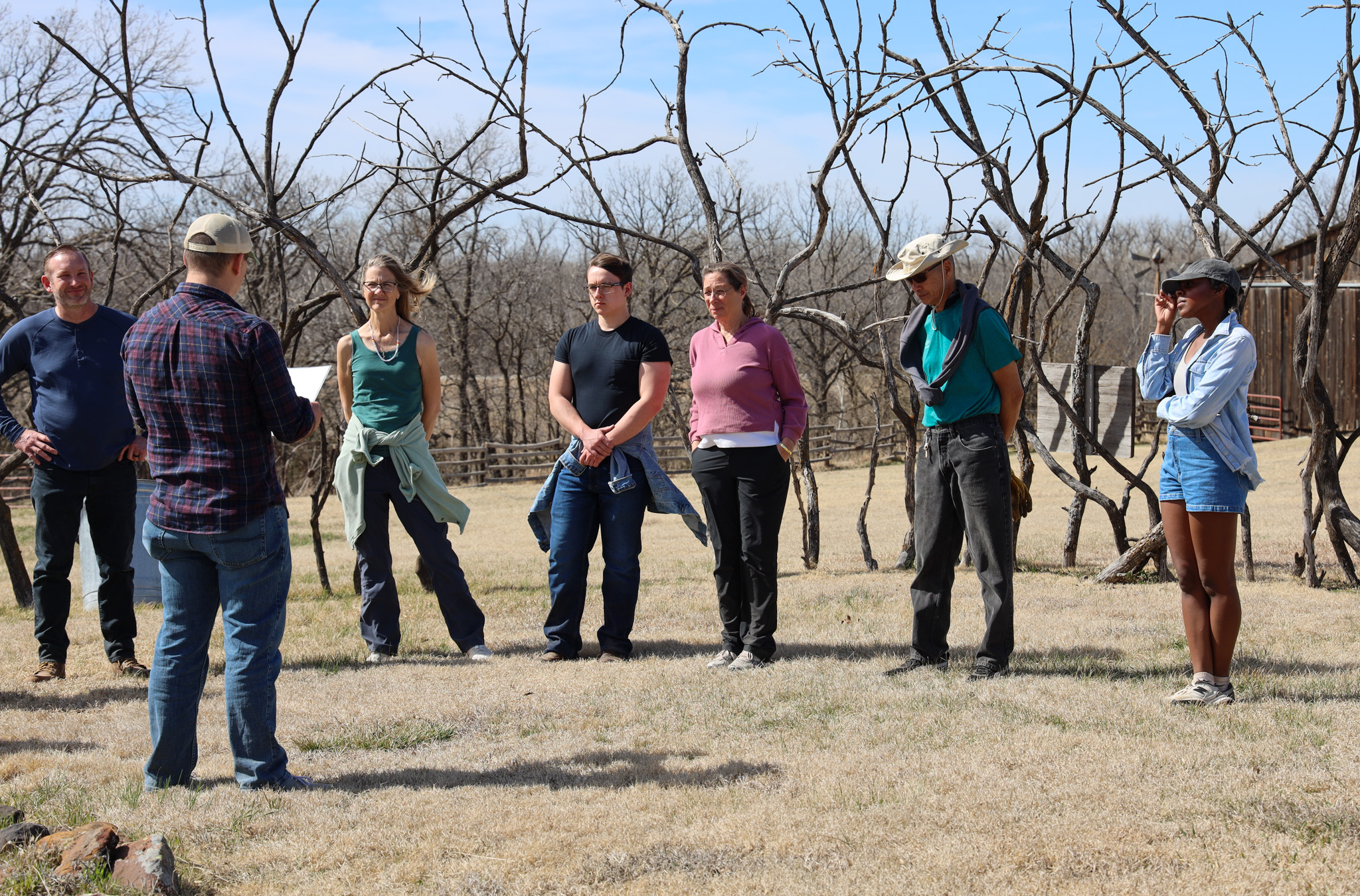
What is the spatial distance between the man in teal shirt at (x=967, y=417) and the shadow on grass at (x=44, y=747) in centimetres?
313

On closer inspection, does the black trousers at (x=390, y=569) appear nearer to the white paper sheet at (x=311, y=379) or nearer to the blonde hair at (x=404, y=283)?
the white paper sheet at (x=311, y=379)

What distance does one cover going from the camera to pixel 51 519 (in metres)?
5.25

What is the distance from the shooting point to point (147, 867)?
263cm

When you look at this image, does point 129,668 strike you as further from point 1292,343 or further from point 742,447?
point 1292,343

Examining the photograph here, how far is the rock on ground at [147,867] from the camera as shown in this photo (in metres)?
2.61

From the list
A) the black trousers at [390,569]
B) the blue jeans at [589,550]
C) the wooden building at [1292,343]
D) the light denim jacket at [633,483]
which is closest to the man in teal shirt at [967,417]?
the light denim jacket at [633,483]

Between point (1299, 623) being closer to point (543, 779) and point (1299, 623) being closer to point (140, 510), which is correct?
point (543, 779)

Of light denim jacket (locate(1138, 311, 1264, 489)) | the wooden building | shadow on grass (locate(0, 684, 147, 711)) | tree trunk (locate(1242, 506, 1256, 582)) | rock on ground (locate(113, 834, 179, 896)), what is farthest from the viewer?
the wooden building

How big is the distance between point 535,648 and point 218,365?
2.87m

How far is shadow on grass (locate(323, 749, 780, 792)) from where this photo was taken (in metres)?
3.52

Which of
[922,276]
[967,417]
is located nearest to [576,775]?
[967,417]

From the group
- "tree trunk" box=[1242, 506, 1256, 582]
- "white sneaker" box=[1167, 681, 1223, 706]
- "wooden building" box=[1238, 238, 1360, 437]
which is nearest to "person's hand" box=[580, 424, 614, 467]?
"white sneaker" box=[1167, 681, 1223, 706]

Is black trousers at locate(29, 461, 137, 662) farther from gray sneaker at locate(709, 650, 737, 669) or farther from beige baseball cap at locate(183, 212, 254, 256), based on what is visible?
gray sneaker at locate(709, 650, 737, 669)

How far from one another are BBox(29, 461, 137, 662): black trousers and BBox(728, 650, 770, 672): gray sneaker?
2844 millimetres
